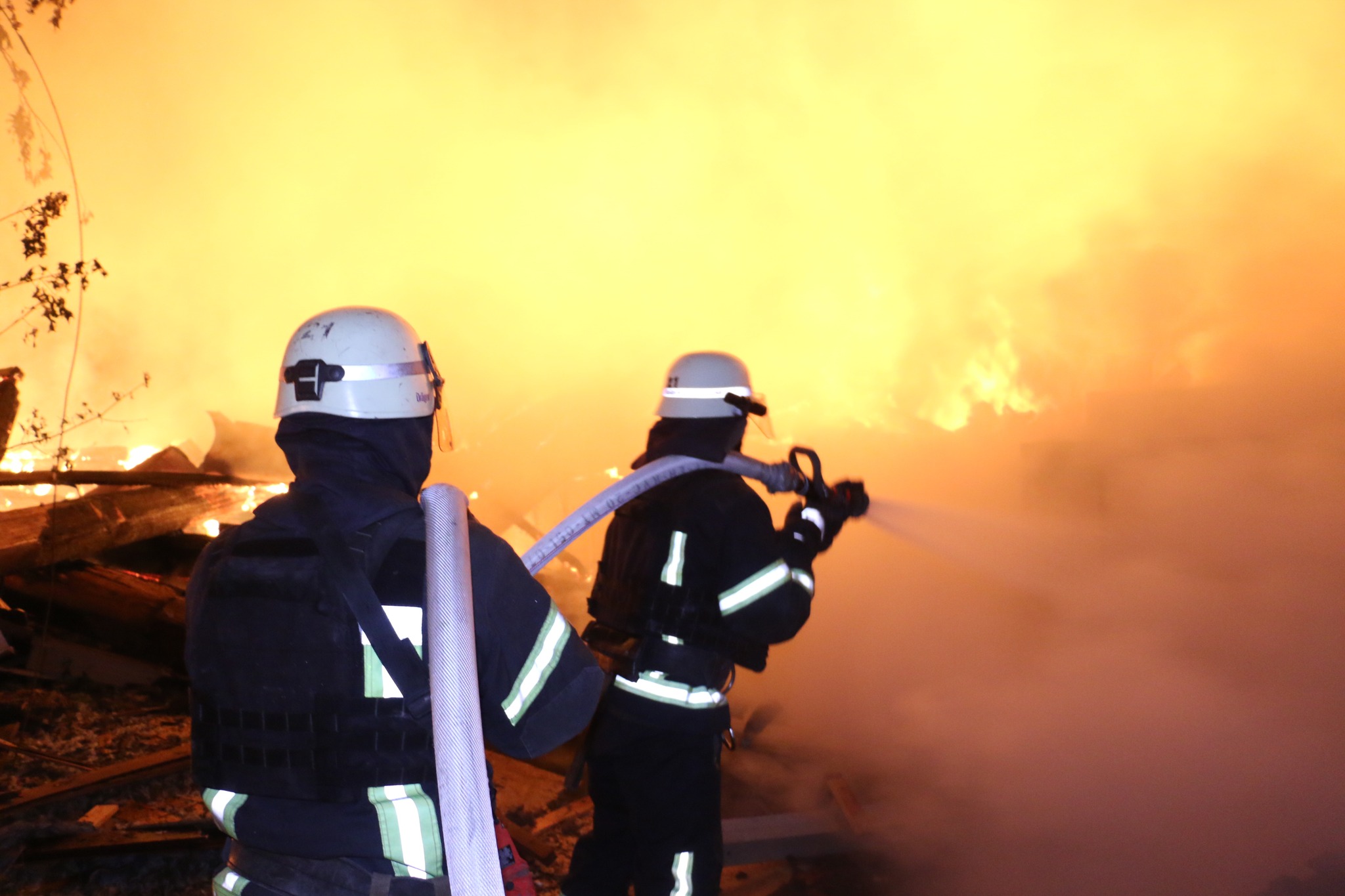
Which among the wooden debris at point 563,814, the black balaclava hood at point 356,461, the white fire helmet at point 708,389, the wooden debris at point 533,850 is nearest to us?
the black balaclava hood at point 356,461

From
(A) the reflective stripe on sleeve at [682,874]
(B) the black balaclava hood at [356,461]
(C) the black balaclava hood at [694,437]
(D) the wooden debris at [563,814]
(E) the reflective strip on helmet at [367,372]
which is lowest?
(A) the reflective stripe on sleeve at [682,874]

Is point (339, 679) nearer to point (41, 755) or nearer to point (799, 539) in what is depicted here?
point (799, 539)

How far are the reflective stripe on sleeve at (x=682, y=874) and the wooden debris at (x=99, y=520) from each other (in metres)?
3.96

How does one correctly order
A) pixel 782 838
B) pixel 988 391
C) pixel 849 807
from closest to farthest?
pixel 782 838 < pixel 849 807 < pixel 988 391

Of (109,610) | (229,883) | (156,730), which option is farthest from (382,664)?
(109,610)

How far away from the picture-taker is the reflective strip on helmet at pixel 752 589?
2.55 meters

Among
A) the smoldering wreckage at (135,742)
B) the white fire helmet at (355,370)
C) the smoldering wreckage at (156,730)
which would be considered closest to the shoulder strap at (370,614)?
the white fire helmet at (355,370)

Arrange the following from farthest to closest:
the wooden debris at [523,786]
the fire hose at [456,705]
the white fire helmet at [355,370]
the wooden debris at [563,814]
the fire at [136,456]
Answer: the fire at [136,456], the wooden debris at [523,786], the wooden debris at [563,814], the white fire helmet at [355,370], the fire hose at [456,705]

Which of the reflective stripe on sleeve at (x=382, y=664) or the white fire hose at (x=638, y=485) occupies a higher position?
the white fire hose at (x=638, y=485)

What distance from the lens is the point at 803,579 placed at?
8.86ft

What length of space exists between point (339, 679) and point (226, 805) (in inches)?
13.8

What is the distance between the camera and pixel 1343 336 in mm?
4848

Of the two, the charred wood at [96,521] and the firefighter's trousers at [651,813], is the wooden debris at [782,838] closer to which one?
the firefighter's trousers at [651,813]

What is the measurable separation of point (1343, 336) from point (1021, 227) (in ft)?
7.30
